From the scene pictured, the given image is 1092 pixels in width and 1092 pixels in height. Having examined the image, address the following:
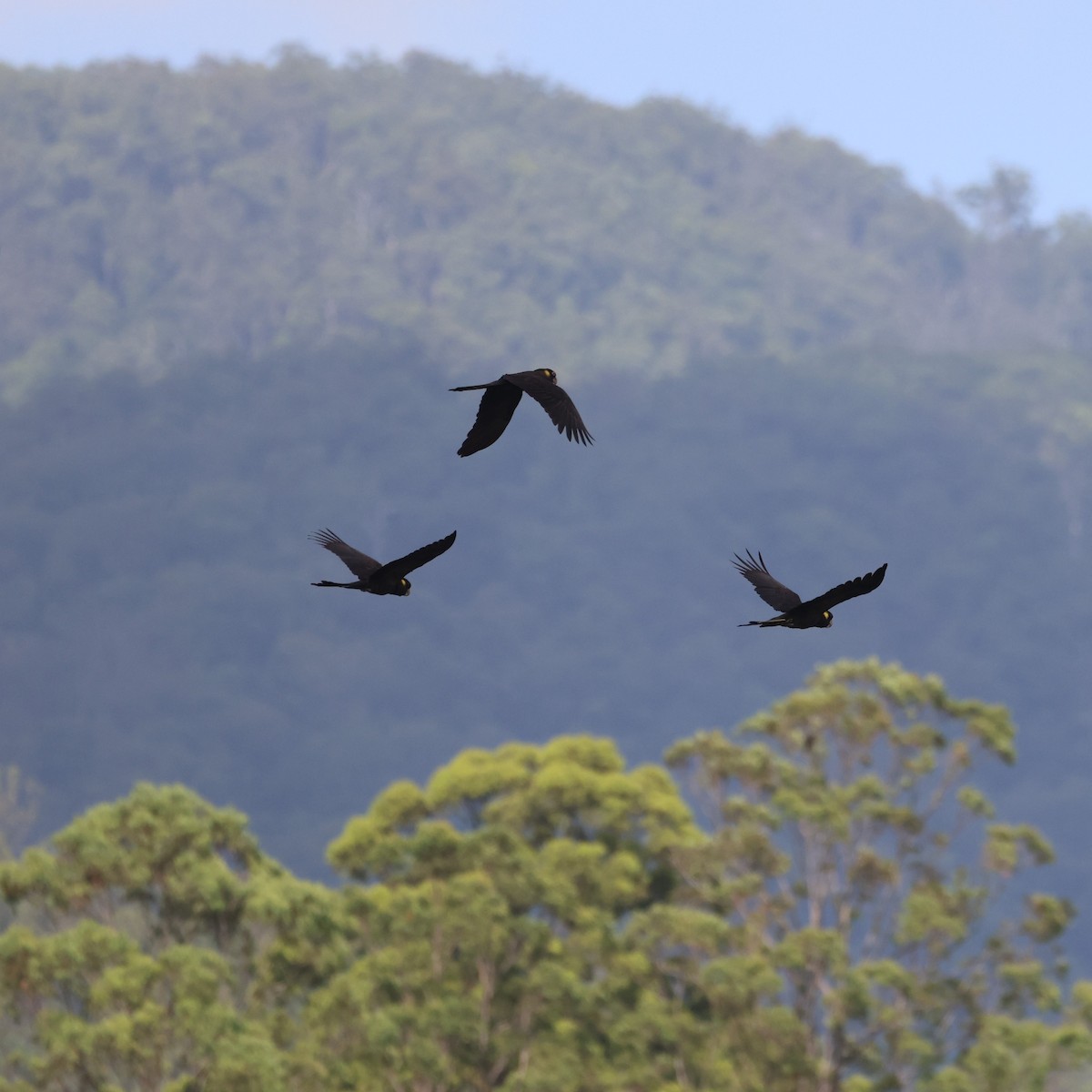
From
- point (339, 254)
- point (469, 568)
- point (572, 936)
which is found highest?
point (339, 254)

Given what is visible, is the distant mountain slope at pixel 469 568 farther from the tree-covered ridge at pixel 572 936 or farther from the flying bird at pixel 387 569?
the flying bird at pixel 387 569

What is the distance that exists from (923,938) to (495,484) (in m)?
129

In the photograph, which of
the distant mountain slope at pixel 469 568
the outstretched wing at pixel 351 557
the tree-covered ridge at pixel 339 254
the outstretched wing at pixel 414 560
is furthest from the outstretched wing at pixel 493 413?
the tree-covered ridge at pixel 339 254

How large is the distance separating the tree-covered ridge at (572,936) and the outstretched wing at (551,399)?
18.5 m

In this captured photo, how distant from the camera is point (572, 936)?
34.2 meters

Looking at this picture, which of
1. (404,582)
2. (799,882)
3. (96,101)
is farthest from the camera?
(96,101)

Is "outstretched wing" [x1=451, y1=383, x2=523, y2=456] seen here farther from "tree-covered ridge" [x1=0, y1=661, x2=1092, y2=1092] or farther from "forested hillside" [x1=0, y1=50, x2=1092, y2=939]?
"forested hillside" [x1=0, y1=50, x2=1092, y2=939]

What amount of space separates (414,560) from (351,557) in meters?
1.13

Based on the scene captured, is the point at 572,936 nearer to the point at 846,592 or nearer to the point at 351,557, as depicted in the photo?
the point at 351,557

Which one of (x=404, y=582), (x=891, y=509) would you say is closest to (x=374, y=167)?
(x=891, y=509)

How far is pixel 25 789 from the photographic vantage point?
117 m

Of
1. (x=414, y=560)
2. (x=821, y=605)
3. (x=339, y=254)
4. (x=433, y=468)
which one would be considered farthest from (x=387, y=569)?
(x=339, y=254)

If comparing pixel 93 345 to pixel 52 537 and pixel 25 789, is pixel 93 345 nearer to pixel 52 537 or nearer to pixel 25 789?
pixel 52 537

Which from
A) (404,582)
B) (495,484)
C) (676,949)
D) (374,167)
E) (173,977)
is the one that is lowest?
(404,582)
